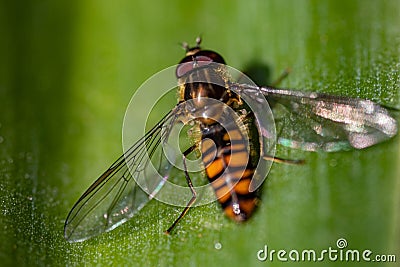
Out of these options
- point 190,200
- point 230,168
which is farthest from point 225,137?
point 190,200

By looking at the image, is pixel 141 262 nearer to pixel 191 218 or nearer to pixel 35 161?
pixel 191 218

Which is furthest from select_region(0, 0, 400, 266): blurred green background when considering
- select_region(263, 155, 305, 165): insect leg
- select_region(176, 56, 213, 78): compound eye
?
select_region(176, 56, 213, 78): compound eye

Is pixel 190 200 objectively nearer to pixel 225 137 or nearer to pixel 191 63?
pixel 225 137

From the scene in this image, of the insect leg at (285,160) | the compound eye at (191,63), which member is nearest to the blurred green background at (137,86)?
the insect leg at (285,160)

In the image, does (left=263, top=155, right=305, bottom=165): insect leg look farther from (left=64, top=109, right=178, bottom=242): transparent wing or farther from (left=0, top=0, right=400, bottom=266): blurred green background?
(left=64, top=109, right=178, bottom=242): transparent wing

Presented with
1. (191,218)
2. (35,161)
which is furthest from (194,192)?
(35,161)
